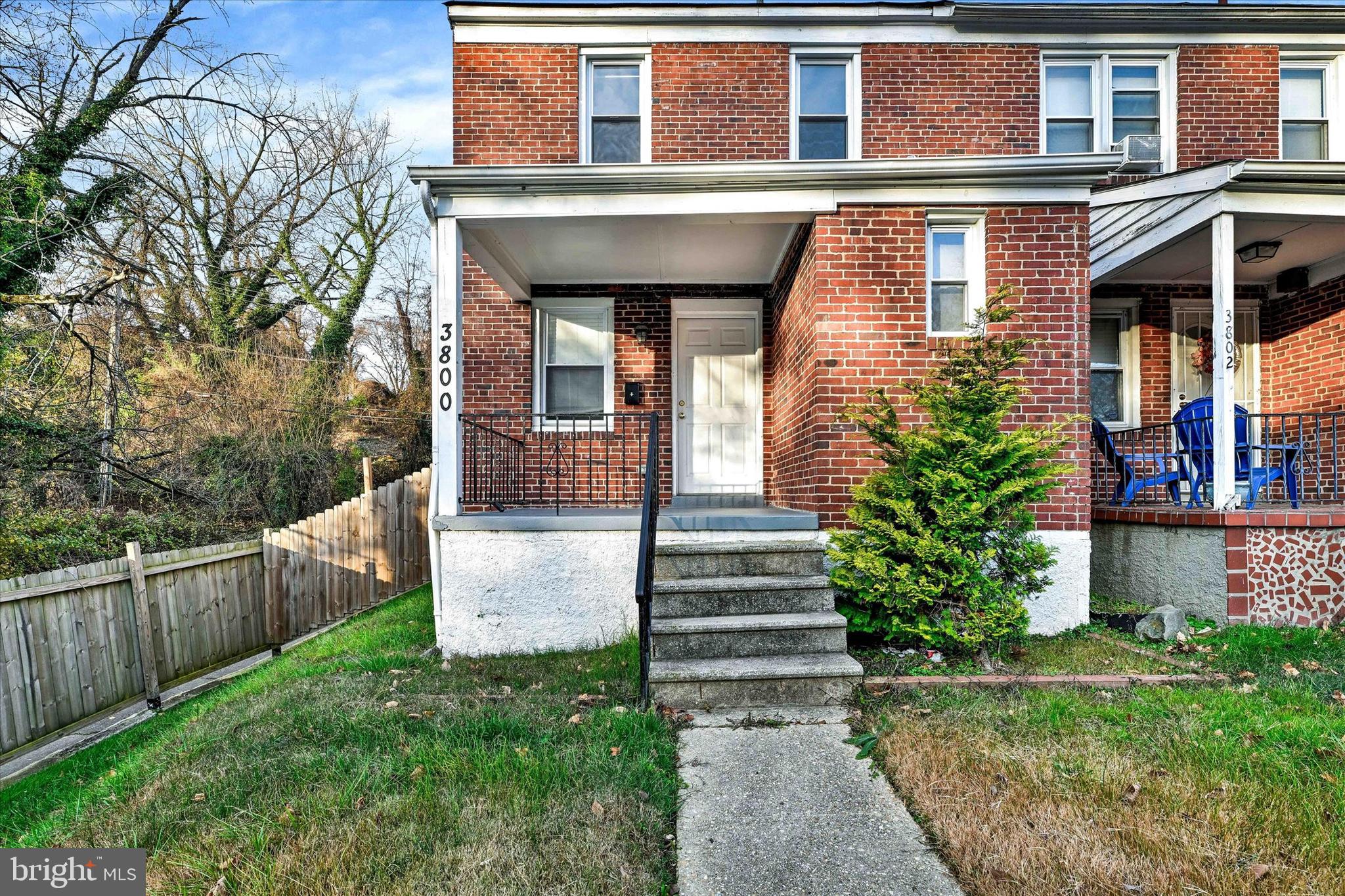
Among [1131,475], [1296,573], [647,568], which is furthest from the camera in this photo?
[1131,475]

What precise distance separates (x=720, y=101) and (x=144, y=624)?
790 centimetres

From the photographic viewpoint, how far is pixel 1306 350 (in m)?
7.84

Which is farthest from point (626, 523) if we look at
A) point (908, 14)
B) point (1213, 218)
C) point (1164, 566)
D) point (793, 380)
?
point (908, 14)

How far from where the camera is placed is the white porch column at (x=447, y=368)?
565 centimetres

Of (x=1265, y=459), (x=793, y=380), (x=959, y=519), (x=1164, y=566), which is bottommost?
(x=1164, y=566)

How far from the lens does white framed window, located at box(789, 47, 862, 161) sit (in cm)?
813

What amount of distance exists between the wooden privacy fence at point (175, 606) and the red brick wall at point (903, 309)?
5.90 meters

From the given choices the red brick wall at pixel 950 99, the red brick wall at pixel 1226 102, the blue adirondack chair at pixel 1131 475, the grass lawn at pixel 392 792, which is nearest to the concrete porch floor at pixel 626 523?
the grass lawn at pixel 392 792

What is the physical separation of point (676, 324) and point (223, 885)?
6.62 m

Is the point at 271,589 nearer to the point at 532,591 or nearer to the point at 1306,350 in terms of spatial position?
the point at 532,591

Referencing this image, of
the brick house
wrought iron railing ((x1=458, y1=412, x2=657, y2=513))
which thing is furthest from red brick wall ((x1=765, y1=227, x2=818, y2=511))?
wrought iron railing ((x1=458, y1=412, x2=657, y2=513))

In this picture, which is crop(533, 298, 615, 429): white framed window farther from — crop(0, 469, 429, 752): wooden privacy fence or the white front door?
crop(0, 469, 429, 752): wooden privacy fence

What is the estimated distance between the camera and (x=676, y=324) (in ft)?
26.5

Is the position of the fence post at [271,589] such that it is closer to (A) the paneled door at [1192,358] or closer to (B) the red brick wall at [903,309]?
(B) the red brick wall at [903,309]
